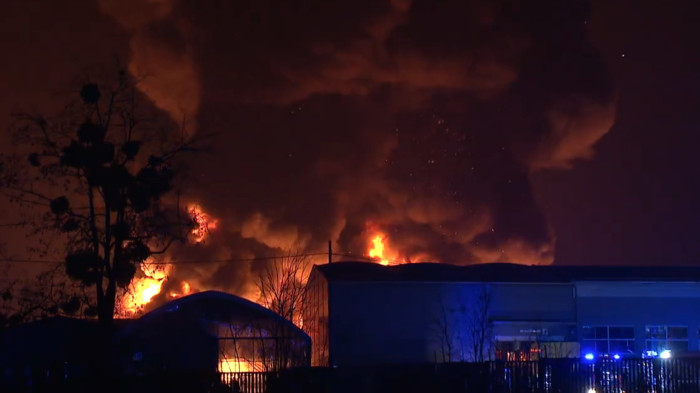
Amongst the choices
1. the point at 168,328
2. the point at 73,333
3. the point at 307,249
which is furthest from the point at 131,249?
the point at 307,249

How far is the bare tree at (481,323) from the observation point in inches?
1576

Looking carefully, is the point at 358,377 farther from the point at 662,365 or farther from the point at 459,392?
the point at 662,365

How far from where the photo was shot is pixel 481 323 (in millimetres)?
40125

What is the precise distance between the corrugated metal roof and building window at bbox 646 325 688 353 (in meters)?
2.10

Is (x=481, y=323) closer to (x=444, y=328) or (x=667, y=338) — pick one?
(x=444, y=328)

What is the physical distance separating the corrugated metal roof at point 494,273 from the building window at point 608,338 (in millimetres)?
2093

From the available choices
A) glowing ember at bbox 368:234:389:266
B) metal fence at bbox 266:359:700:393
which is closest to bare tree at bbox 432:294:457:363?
metal fence at bbox 266:359:700:393

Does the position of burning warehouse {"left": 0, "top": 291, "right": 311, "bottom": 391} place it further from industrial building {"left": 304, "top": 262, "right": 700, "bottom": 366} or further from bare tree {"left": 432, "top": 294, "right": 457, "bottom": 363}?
bare tree {"left": 432, "top": 294, "right": 457, "bottom": 363}

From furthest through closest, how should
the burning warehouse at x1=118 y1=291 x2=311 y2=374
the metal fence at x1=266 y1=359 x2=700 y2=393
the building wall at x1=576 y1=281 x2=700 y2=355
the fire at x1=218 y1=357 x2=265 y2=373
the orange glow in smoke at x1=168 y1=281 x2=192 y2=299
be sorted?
the orange glow in smoke at x1=168 y1=281 x2=192 y2=299, the building wall at x1=576 y1=281 x2=700 y2=355, the fire at x1=218 y1=357 x2=265 y2=373, the burning warehouse at x1=118 y1=291 x2=311 y2=374, the metal fence at x1=266 y1=359 x2=700 y2=393

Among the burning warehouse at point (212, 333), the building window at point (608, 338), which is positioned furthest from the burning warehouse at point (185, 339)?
the building window at point (608, 338)

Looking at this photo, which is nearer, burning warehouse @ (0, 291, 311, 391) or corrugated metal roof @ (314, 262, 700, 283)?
burning warehouse @ (0, 291, 311, 391)

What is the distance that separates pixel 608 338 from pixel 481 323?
5937 mm

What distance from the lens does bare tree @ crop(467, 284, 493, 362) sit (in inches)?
1576

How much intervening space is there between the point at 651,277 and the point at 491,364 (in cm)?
1878
